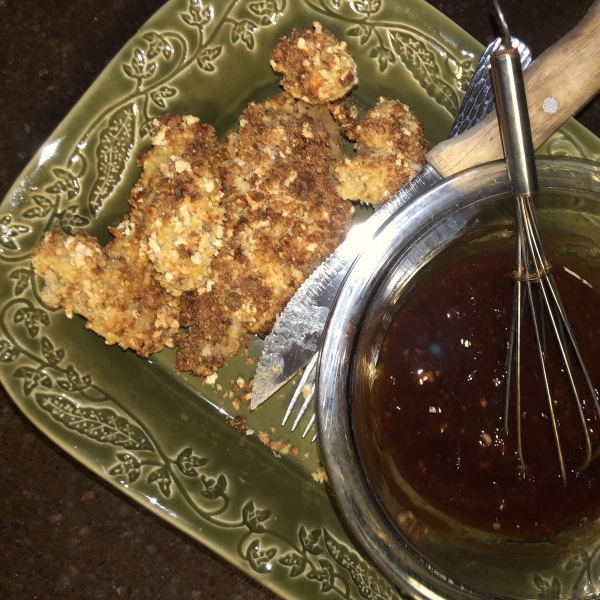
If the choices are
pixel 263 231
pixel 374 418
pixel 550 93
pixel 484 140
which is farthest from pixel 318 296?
pixel 550 93

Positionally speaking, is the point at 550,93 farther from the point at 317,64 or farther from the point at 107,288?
the point at 107,288

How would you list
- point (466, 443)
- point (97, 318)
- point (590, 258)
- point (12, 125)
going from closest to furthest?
1. point (466, 443)
2. point (590, 258)
3. point (97, 318)
4. point (12, 125)

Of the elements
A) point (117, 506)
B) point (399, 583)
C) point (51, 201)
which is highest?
point (51, 201)

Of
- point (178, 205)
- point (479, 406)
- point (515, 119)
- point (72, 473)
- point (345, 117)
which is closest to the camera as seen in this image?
point (515, 119)

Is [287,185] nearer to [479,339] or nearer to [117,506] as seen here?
[479,339]

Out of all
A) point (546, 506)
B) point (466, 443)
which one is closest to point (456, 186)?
point (466, 443)

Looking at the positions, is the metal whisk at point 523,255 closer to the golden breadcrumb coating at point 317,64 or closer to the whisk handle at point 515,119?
the whisk handle at point 515,119

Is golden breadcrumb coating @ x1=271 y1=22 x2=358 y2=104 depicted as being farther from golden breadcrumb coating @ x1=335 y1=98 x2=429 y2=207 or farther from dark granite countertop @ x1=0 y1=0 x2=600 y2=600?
dark granite countertop @ x1=0 y1=0 x2=600 y2=600
